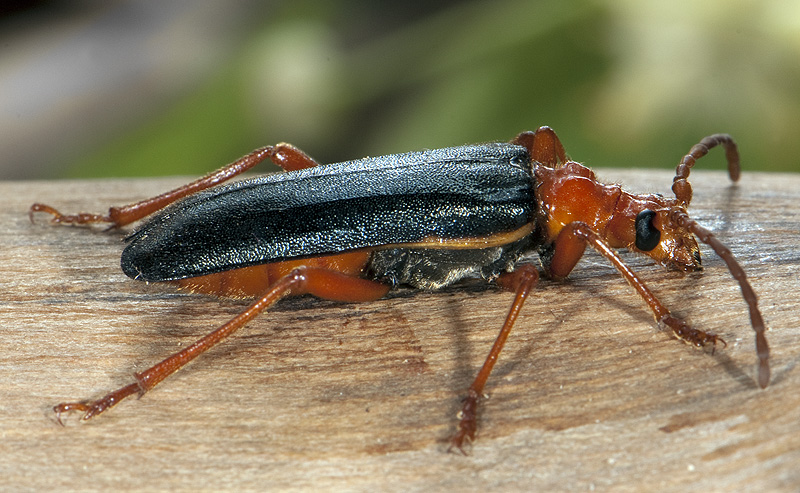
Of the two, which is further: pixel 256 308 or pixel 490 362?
pixel 256 308

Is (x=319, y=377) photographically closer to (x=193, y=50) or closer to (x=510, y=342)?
(x=510, y=342)

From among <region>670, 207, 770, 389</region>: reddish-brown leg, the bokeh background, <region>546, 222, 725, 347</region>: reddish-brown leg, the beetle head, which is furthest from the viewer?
the bokeh background

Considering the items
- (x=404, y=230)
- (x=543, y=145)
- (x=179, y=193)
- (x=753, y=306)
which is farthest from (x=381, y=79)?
(x=753, y=306)

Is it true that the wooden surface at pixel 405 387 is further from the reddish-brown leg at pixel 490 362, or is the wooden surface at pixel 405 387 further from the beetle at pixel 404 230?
the beetle at pixel 404 230

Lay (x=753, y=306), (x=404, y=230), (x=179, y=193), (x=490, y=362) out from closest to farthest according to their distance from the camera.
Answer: (x=753, y=306)
(x=490, y=362)
(x=404, y=230)
(x=179, y=193)

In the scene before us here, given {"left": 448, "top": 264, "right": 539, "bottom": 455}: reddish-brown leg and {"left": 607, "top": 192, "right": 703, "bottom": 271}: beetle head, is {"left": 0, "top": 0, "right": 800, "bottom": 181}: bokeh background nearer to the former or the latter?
{"left": 607, "top": 192, "right": 703, "bottom": 271}: beetle head

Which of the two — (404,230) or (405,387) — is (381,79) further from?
(405,387)

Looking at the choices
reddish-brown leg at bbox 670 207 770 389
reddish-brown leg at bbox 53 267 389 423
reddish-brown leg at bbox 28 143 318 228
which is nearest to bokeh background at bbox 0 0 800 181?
reddish-brown leg at bbox 28 143 318 228
